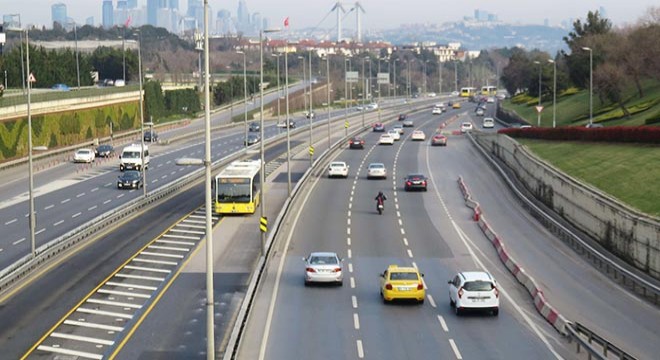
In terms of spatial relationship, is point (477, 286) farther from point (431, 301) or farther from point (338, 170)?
point (338, 170)

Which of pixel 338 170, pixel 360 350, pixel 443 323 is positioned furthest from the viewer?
pixel 338 170

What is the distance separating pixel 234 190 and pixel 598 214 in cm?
2024

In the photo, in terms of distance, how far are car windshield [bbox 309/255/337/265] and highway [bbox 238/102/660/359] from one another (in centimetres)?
99

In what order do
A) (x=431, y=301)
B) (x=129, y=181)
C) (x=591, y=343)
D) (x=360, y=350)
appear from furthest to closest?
(x=129, y=181) → (x=431, y=301) → (x=360, y=350) → (x=591, y=343)

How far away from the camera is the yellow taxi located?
1518 inches

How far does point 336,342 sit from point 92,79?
127 metres

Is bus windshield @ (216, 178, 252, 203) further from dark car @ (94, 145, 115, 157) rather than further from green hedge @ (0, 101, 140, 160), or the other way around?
dark car @ (94, 145, 115, 157)

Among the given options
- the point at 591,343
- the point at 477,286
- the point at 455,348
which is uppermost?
the point at 477,286

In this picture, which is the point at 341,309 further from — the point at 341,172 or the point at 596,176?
the point at 341,172

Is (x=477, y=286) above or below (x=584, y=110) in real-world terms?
below

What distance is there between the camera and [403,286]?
3859cm

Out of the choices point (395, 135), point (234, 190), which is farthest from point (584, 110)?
point (234, 190)

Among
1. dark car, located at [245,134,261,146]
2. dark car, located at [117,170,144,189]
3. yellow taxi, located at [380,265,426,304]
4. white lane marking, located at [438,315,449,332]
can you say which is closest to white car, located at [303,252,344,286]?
yellow taxi, located at [380,265,426,304]

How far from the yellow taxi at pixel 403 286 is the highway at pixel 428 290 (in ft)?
1.51
